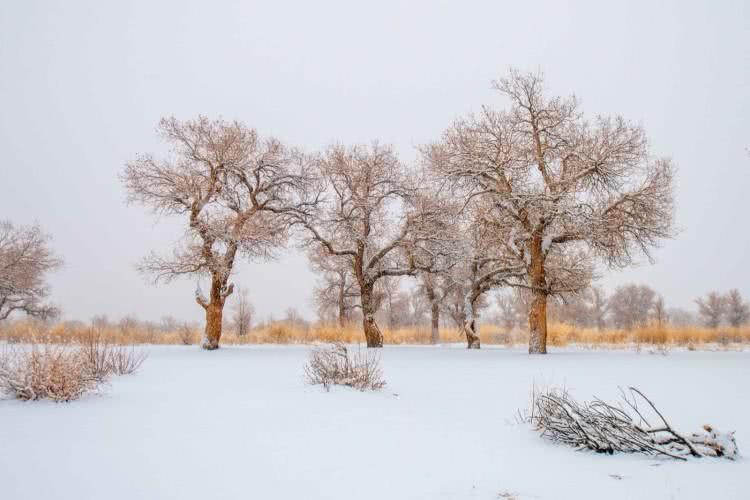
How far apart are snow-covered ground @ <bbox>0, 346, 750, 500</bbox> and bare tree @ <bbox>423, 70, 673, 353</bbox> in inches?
350

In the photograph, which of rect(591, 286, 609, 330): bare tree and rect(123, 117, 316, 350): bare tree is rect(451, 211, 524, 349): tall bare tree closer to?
rect(123, 117, 316, 350): bare tree

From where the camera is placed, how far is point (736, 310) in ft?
147

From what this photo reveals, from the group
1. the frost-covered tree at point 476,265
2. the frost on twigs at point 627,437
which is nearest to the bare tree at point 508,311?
the frost-covered tree at point 476,265

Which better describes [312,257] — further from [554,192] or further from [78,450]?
[78,450]

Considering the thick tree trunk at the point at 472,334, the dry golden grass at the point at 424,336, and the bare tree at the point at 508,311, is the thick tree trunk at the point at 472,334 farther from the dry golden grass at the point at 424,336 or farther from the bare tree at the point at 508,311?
the bare tree at the point at 508,311

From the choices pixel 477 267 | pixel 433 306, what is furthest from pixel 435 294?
pixel 477 267

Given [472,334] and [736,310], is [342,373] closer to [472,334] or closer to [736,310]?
[472,334]

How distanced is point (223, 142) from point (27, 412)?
16920mm

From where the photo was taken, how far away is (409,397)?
7.84 metres

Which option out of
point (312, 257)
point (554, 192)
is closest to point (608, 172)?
point (554, 192)

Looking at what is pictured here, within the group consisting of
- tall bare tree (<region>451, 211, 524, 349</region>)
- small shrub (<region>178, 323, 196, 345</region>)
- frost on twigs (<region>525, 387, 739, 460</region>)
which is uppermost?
tall bare tree (<region>451, 211, 524, 349</region>)

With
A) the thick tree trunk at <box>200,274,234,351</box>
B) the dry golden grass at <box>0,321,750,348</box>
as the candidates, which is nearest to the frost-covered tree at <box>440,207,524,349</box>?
the dry golden grass at <box>0,321,750,348</box>

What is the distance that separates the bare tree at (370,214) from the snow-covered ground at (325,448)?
12520mm

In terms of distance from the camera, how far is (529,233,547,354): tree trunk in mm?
16875
